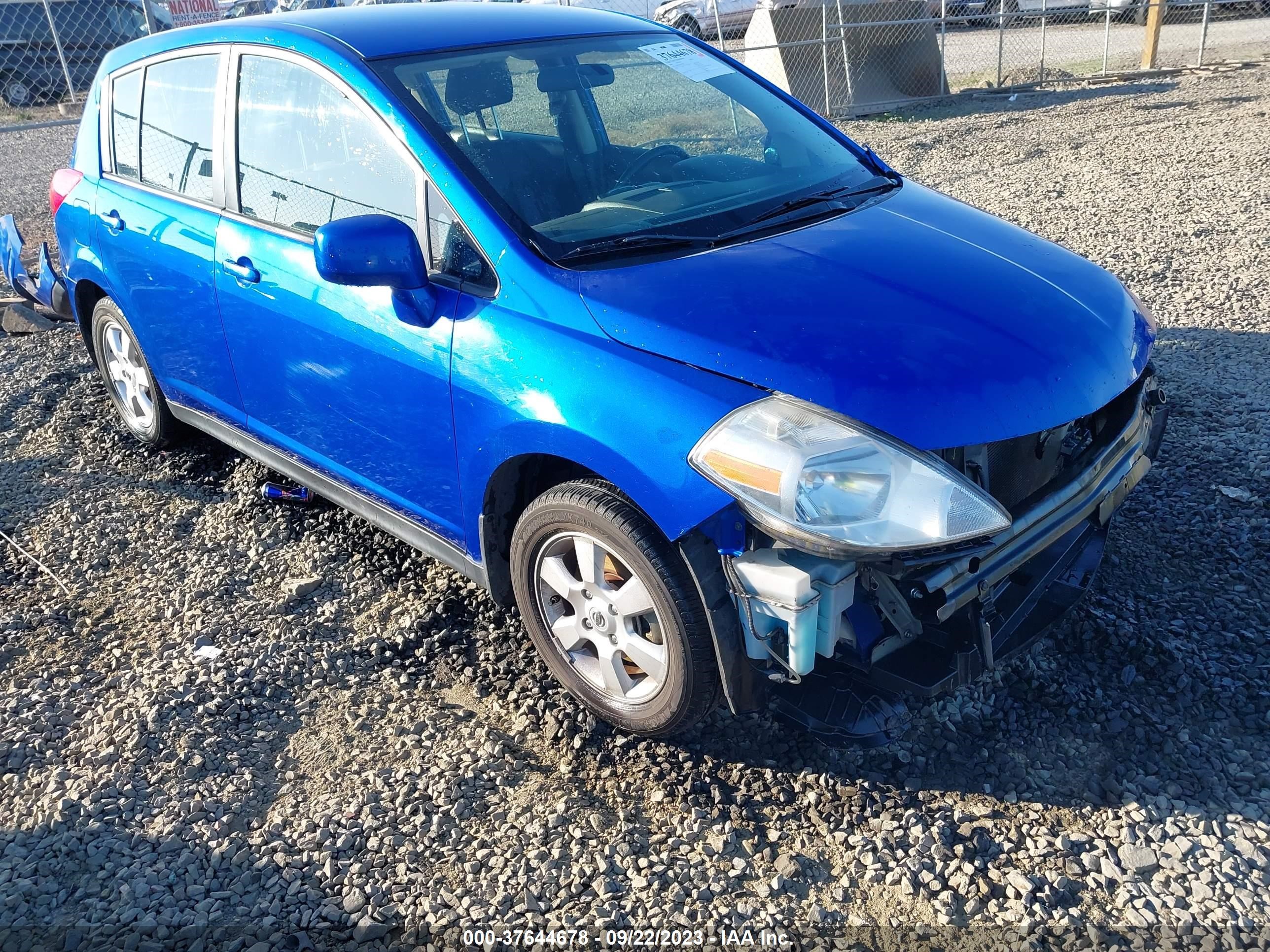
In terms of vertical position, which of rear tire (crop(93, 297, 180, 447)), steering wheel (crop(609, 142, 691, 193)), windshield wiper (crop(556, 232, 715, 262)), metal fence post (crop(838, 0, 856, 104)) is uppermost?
steering wheel (crop(609, 142, 691, 193))

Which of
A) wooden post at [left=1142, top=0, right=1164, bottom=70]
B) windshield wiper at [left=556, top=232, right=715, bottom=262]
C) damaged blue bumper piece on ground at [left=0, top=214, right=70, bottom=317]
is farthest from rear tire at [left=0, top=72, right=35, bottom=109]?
windshield wiper at [left=556, top=232, right=715, bottom=262]

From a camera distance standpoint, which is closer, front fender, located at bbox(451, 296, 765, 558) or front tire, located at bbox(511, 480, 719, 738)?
front fender, located at bbox(451, 296, 765, 558)

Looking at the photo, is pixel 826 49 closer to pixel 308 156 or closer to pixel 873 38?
pixel 873 38

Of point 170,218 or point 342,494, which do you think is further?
point 170,218

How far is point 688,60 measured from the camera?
4.00m

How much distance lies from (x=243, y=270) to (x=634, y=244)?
1.51 metres

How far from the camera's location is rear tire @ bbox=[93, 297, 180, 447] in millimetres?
4746

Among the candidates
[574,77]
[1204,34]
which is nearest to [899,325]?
[574,77]

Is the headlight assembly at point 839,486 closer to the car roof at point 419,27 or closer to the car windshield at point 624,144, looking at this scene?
the car windshield at point 624,144

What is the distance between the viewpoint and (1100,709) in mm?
2943

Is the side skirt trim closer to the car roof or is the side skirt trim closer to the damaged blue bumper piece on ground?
the car roof

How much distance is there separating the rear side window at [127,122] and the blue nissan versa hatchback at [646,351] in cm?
42

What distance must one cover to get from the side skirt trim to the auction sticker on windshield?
1.97 m

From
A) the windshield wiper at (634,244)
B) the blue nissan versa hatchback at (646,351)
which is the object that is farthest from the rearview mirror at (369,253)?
the windshield wiper at (634,244)
